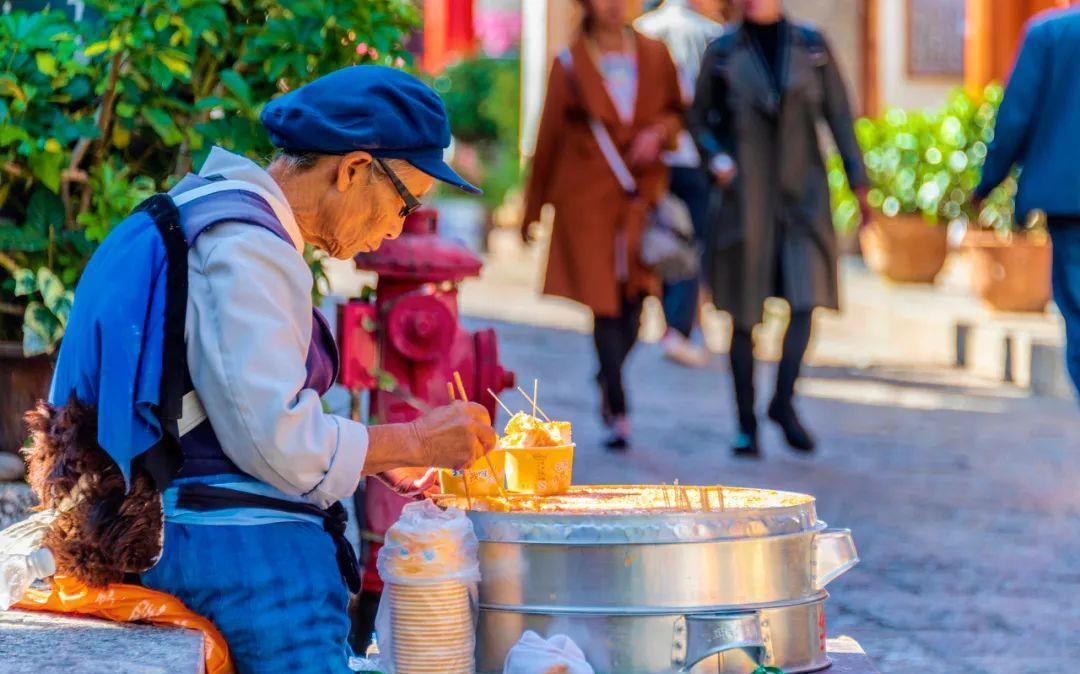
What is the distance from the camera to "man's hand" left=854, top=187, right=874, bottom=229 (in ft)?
26.5

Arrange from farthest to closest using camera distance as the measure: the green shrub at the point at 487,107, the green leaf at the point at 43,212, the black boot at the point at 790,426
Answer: the green shrub at the point at 487,107, the black boot at the point at 790,426, the green leaf at the point at 43,212

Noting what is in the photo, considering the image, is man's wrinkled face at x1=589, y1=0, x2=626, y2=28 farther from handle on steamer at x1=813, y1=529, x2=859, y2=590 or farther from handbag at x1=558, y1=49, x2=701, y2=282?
→ handle on steamer at x1=813, y1=529, x2=859, y2=590

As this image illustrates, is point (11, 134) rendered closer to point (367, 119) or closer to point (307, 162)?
point (307, 162)

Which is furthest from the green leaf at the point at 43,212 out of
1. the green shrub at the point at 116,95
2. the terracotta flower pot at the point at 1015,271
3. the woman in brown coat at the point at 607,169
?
the terracotta flower pot at the point at 1015,271

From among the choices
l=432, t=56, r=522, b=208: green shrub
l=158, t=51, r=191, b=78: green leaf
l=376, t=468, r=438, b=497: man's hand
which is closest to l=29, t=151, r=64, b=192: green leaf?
l=158, t=51, r=191, b=78: green leaf

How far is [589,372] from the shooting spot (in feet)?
→ 35.9

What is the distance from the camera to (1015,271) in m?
11.6

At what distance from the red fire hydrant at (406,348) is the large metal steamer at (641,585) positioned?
3.69ft

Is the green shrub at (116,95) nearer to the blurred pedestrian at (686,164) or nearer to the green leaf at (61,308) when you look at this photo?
the green leaf at (61,308)

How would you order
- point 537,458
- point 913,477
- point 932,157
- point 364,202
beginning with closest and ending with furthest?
point 364,202
point 537,458
point 913,477
point 932,157

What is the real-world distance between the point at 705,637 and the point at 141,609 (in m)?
0.97

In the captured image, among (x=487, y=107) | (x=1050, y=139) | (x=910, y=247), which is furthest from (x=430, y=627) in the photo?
(x=487, y=107)

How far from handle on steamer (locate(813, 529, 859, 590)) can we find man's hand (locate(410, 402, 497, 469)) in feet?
2.73

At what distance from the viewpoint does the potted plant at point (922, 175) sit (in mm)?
13016
